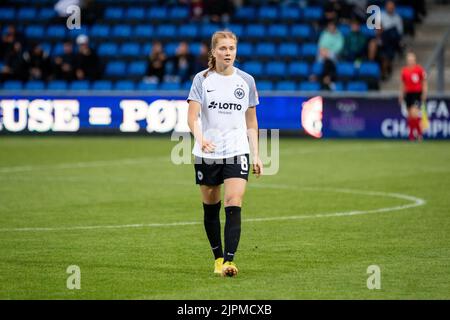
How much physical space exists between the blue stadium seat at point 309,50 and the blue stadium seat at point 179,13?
382cm

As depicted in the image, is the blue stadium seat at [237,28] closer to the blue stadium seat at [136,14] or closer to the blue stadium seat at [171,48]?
the blue stadium seat at [171,48]

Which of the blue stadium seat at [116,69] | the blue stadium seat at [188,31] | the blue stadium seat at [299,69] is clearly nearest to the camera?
the blue stadium seat at [299,69]

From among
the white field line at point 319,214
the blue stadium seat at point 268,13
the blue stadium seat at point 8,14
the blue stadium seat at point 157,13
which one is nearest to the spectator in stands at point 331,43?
the blue stadium seat at point 268,13

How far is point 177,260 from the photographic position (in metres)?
9.97

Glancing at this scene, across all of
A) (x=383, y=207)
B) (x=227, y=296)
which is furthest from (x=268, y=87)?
(x=227, y=296)

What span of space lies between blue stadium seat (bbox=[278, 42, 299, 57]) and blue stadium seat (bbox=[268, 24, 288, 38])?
445 mm

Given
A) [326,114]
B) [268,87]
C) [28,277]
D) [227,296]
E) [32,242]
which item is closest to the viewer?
[227,296]

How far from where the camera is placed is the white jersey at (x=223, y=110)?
9.05m

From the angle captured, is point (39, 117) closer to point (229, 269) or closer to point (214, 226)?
point (214, 226)

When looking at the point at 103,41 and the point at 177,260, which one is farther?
the point at 103,41

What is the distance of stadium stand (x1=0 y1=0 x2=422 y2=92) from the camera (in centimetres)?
2834

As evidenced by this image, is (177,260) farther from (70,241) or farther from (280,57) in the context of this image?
(280,57)
